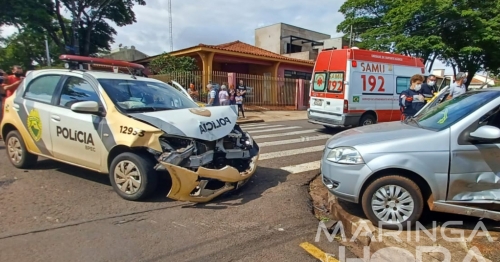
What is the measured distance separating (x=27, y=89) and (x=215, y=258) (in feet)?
14.6

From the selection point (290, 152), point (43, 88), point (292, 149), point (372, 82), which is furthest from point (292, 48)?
point (43, 88)

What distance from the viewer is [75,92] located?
458 cm

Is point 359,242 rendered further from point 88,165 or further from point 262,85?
point 262,85

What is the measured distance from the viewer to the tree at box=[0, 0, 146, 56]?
62.7 feet

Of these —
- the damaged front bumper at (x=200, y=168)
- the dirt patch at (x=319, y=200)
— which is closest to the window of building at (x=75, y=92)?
the damaged front bumper at (x=200, y=168)

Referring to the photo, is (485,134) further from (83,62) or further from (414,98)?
(83,62)

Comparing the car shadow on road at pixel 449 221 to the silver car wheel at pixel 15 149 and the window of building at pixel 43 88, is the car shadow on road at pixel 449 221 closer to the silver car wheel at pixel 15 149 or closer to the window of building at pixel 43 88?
the window of building at pixel 43 88

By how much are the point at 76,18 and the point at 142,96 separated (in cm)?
2318

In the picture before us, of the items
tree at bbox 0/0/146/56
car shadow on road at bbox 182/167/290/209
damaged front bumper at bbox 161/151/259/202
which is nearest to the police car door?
damaged front bumper at bbox 161/151/259/202

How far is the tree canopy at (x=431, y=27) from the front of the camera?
2106cm

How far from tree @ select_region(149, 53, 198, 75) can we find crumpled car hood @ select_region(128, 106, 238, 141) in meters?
13.4

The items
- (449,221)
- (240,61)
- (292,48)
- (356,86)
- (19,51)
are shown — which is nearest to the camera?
(449,221)

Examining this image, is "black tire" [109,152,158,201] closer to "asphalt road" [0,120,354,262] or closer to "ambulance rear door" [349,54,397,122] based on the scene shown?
"asphalt road" [0,120,354,262]

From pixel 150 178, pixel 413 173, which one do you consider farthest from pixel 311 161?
pixel 150 178
